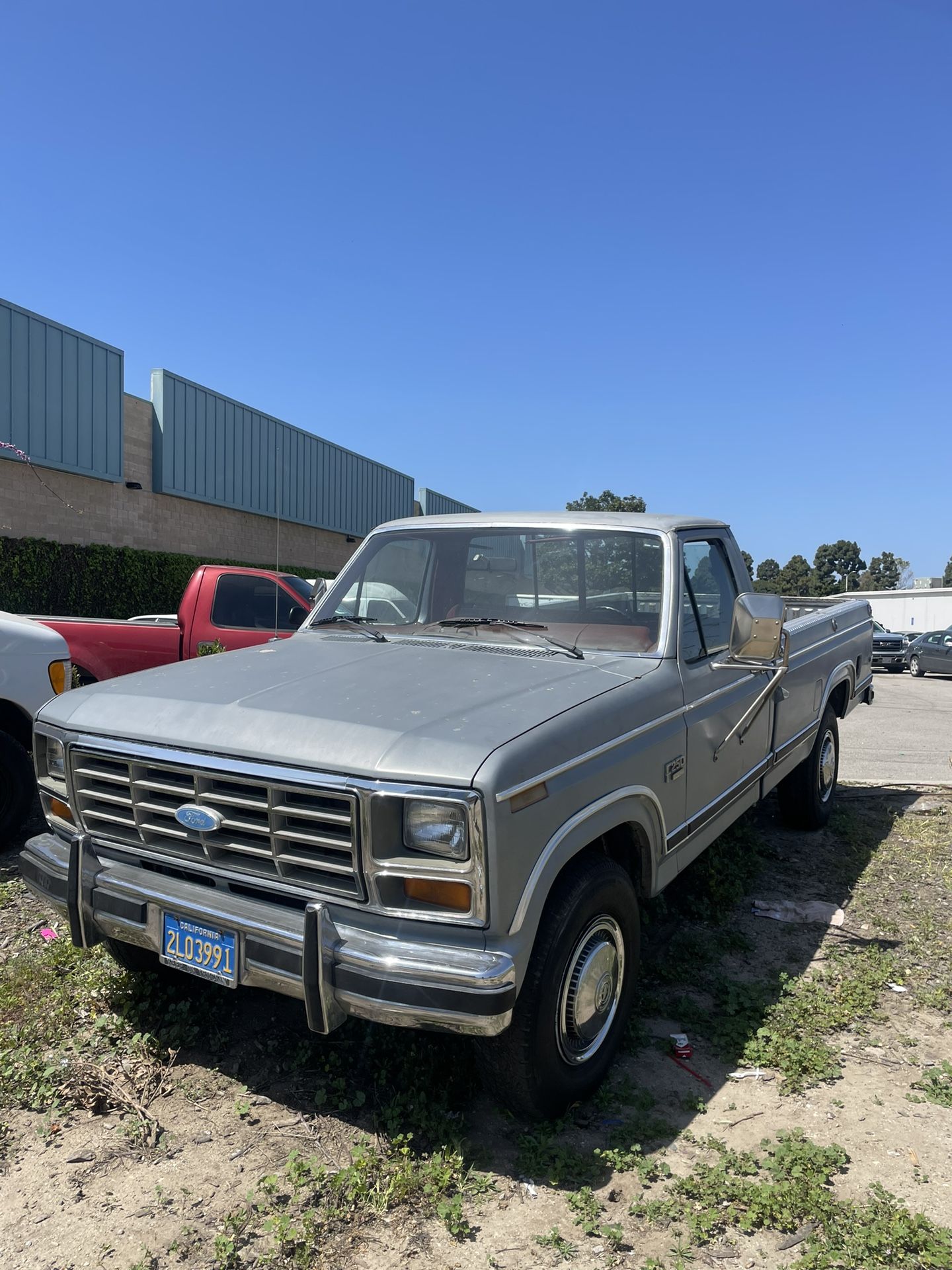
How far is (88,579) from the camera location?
48.5 ft

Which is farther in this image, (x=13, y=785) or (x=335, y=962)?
(x=13, y=785)

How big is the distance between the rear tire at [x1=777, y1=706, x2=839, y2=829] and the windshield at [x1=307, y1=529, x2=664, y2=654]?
280 cm

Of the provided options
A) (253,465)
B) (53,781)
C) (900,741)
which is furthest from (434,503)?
(53,781)

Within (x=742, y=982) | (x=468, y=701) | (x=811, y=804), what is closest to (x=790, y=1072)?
(x=742, y=982)

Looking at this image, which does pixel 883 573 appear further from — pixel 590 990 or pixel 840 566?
pixel 590 990

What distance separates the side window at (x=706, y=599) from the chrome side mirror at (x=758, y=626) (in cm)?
24

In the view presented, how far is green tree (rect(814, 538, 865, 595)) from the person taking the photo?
11469 centimetres

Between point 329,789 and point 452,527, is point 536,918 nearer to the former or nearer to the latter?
point 329,789

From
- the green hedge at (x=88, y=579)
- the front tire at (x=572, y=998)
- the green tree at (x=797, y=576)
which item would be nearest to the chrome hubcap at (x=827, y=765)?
the front tire at (x=572, y=998)

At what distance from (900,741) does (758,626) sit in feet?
28.0

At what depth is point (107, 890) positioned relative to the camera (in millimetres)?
3037

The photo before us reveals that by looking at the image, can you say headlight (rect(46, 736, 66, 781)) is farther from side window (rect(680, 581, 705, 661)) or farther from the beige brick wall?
the beige brick wall

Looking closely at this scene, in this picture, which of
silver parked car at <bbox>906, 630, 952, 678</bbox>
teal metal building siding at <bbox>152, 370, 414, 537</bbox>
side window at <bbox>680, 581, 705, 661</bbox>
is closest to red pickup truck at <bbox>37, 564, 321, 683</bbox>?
side window at <bbox>680, 581, 705, 661</bbox>

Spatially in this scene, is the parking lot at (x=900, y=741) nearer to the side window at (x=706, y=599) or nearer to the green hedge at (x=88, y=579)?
the side window at (x=706, y=599)
